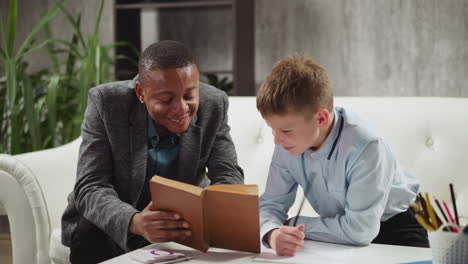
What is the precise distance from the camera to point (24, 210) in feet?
6.90

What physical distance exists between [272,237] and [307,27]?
216cm

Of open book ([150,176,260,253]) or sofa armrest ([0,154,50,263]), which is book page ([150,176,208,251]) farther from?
sofa armrest ([0,154,50,263])

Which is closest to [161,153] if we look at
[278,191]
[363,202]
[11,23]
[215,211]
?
[278,191]

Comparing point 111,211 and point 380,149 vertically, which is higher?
point 380,149

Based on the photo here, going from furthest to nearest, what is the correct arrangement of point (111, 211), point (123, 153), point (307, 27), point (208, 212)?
point (307, 27) → point (123, 153) → point (111, 211) → point (208, 212)

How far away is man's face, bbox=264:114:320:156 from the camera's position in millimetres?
1394

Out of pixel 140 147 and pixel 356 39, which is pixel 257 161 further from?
pixel 356 39

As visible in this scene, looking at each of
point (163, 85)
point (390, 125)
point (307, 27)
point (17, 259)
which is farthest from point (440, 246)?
point (307, 27)

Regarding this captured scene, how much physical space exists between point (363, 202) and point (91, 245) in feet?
2.51

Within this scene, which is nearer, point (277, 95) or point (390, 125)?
point (277, 95)

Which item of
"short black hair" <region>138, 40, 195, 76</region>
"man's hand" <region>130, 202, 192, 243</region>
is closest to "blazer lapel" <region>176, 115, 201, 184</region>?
"short black hair" <region>138, 40, 195, 76</region>

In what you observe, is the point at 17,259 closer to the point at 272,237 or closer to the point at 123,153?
the point at 123,153

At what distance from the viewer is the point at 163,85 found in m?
1.50

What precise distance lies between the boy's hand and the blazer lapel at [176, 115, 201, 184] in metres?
0.45
